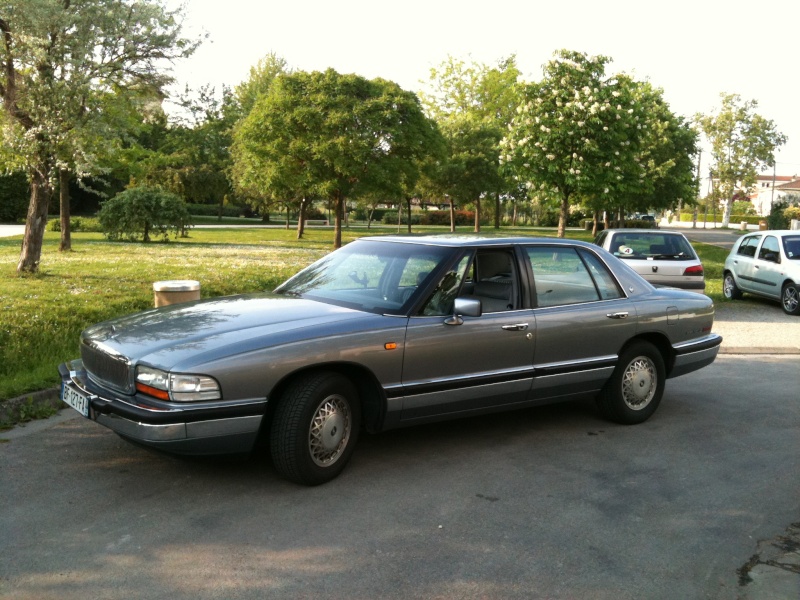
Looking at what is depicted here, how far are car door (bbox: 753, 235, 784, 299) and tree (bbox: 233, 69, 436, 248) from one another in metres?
15.3

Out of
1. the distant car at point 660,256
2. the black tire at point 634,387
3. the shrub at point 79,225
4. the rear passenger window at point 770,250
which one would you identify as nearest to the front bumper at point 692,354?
the black tire at point 634,387

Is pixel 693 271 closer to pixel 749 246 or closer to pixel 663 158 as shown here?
pixel 749 246

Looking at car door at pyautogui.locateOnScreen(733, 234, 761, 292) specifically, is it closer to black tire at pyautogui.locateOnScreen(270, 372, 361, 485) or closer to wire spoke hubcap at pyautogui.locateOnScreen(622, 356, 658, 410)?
wire spoke hubcap at pyautogui.locateOnScreen(622, 356, 658, 410)

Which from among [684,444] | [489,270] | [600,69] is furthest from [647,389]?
[600,69]

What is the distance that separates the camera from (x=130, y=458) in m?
5.42

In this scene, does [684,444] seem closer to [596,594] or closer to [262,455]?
[596,594]

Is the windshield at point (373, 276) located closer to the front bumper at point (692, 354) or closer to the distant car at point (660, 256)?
the front bumper at point (692, 354)

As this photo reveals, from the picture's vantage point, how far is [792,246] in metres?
15.0

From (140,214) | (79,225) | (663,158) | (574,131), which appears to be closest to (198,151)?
(79,225)

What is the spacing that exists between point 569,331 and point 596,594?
2768 mm

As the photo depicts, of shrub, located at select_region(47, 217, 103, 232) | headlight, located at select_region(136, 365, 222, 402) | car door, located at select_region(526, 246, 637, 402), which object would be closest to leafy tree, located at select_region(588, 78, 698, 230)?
shrub, located at select_region(47, 217, 103, 232)

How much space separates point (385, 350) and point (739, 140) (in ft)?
Result: 287

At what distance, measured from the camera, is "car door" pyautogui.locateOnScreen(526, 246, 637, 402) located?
240 inches

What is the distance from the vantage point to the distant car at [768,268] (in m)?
14.6
